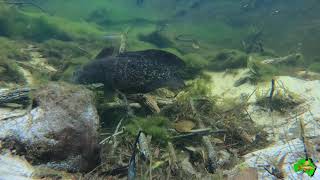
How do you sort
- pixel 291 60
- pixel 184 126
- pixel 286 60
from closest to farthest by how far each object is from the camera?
pixel 184 126 → pixel 286 60 → pixel 291 60

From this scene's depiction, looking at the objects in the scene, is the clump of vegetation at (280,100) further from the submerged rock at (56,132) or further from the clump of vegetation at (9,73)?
the clump of vegetation at (9,73)

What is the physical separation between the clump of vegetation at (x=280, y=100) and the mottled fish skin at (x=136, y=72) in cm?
173

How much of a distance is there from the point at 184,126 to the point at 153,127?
0.58m

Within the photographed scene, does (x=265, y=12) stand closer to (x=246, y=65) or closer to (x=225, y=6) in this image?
A: (x=225, y=6)

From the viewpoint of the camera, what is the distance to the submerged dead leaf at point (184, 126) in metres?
5.31

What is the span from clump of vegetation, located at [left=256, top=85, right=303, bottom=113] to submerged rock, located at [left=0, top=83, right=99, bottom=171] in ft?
12.5

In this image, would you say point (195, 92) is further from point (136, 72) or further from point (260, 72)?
point (260, 72)

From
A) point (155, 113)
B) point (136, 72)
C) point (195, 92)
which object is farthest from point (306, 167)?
point (136, 72)

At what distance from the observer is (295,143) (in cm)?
479

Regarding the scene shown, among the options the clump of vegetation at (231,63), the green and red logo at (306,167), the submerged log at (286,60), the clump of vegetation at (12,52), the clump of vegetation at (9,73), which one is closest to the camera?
the green and red logo at (306,167)

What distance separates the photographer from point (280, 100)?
685cm

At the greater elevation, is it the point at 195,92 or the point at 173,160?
the point at 195,92

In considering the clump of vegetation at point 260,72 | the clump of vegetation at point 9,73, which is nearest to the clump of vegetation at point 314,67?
the clump of vegetation at point 260,72

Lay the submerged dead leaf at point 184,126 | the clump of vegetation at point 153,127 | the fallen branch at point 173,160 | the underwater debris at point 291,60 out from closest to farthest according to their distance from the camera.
→ the fallen branch at point 173,160, the clump of vegetation at point 153,127, the submerged dead leaf at point 184,126, the underwater debris at point 291,60
